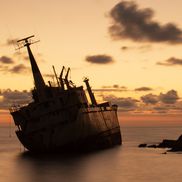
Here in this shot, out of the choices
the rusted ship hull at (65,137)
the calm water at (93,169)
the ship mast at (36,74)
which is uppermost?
the ship mast at (36,74)

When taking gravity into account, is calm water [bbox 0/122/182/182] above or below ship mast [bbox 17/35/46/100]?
below

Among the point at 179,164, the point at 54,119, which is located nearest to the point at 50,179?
the point at 54,119

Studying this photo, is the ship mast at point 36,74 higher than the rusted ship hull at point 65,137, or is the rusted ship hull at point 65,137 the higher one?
the ship mast at point 36,74

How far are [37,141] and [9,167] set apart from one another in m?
7.01

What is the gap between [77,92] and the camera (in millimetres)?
80875

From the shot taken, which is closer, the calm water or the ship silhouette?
the calm water

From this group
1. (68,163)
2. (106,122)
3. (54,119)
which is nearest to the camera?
(68,163)

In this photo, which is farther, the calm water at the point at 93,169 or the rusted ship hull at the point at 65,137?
the rusted ship hull at the point at 65,137

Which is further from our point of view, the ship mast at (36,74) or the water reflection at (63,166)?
the ship mast at (36,74)

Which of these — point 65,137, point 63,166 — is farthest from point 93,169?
point 65,137

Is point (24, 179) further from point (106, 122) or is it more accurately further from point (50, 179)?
point (106, 122)

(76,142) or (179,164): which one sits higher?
(76,142)

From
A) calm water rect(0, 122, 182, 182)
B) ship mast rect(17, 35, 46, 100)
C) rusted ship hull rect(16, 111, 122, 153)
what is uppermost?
ship mast rect(17, 35, 46, 100)

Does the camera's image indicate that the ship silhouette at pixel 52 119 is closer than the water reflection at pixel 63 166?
No
